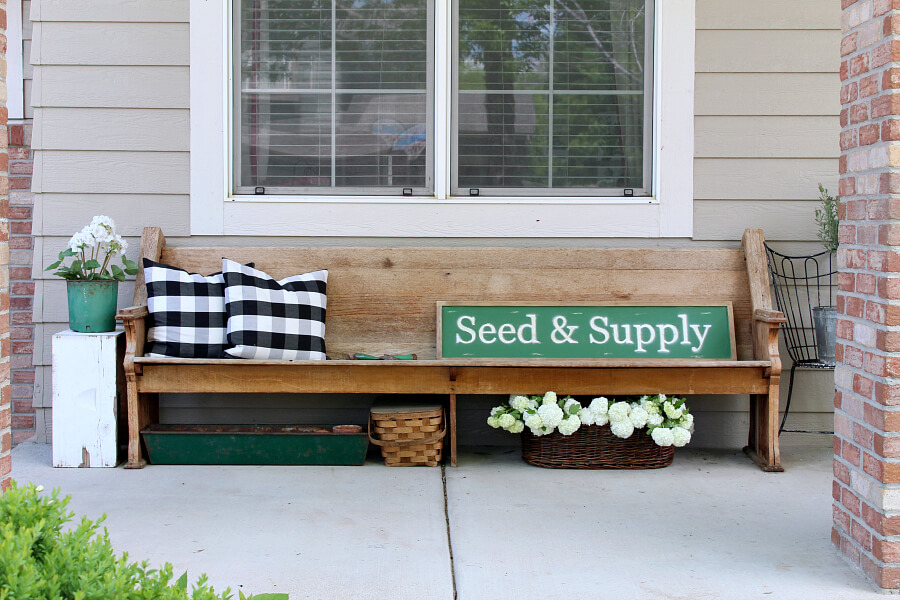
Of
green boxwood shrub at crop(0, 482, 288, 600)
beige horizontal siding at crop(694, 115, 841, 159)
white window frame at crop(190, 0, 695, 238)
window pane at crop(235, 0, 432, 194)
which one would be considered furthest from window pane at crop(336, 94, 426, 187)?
green boxwood shrub at crop(0, 482, 288, 600)

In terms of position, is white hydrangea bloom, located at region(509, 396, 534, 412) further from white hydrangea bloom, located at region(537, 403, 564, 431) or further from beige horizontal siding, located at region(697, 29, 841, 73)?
beige horizontal siding, located at region(697, 29, 841, 73)

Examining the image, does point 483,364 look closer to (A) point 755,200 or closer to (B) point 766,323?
(B) point 766,323

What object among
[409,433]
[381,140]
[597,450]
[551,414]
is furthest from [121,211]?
[597,450]

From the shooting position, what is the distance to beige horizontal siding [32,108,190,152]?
406 centimetres

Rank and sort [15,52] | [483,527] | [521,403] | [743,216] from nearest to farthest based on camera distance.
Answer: [483,527]
[521,403]
[743,216]
[15,52]

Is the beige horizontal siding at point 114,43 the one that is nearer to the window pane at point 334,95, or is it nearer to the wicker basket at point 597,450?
the window pane at point 334,95

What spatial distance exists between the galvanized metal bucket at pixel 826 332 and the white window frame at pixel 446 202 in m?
0.70

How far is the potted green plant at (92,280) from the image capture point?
3.78 metres

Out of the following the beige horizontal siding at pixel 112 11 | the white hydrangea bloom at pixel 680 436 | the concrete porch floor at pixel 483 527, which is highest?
the beige horizontal siding at pixel 112 11

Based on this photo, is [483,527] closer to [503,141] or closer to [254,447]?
[254,447]

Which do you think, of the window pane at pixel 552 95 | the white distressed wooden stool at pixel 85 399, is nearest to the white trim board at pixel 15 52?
the white distressed wooden stool at pixel 85 399

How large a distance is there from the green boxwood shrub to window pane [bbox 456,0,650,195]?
2907mm

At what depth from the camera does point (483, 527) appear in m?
3.05

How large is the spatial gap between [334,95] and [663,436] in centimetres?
218
